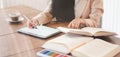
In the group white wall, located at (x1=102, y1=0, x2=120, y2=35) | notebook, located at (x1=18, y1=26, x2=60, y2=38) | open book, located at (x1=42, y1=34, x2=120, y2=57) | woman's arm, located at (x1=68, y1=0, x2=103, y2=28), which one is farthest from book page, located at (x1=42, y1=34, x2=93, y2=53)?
white wall, located at (x1=102, y1=0, x2=120, y2=35)

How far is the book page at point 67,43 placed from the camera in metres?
1.28

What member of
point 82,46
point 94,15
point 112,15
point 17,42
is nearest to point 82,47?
point 82,46

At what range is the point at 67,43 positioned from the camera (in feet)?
4.29

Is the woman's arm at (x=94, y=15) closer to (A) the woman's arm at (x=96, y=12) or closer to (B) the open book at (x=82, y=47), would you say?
(A) the woman's arm at (x=96, y=12)

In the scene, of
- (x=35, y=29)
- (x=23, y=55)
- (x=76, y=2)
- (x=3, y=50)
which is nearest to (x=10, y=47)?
(x=3, y=50)

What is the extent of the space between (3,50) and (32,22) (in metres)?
0.44

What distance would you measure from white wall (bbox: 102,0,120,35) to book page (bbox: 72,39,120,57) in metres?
1.41

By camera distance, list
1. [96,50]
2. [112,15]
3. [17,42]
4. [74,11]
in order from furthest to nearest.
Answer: [112,15], [74,11], [17,42], [96,50]

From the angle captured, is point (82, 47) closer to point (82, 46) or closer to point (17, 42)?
point (82, 46)

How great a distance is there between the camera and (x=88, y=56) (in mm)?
1186

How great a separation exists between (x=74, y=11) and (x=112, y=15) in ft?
3.11

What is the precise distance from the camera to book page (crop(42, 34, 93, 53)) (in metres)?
1.28

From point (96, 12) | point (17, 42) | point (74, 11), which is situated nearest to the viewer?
point (17, 42)

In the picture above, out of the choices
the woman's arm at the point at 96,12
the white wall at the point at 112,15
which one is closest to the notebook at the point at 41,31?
the woman's arm at the point at 96,12
